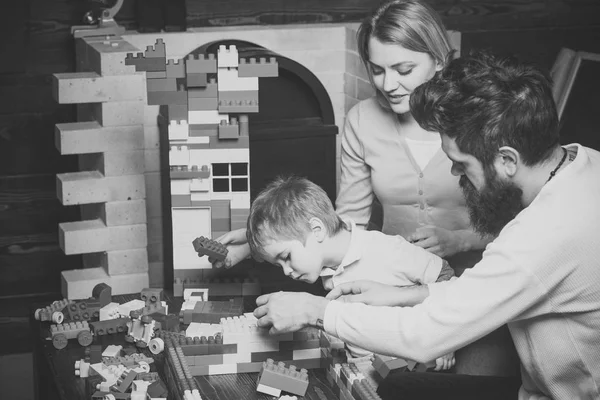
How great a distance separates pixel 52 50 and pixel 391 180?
1.31 m

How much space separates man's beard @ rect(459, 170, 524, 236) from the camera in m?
1.47

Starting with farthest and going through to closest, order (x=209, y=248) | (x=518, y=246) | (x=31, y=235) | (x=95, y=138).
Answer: (x=31, y=235) < (x=95, y=138) < (x=209, y=248) < (x=518, y=246)

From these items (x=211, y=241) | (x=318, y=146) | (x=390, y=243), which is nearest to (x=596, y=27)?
(x=318, y=146)

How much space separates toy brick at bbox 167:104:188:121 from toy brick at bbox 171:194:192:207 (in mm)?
186

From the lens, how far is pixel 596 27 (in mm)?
3289

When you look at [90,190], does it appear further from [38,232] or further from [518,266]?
[518,266]

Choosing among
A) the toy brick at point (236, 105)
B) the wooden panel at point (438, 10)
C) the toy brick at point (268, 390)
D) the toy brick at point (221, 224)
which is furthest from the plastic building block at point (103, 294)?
the wooden panel at point (438, 10)

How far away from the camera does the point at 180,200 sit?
6.86 ft

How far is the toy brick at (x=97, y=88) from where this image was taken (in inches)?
90.1

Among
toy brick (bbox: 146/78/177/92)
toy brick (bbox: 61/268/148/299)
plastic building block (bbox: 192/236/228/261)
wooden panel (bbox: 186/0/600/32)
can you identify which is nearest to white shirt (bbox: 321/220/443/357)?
plastic building block (bbox: 192/236/228/261)

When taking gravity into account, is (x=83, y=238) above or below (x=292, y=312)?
below

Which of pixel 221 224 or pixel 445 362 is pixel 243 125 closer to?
pixel 221 224

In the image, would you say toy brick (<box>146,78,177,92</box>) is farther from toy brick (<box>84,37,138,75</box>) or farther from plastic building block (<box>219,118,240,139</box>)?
toy brick (<box>84,37,138,75</box>)

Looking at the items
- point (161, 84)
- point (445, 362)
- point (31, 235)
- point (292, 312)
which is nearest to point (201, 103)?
point (161, 84)
